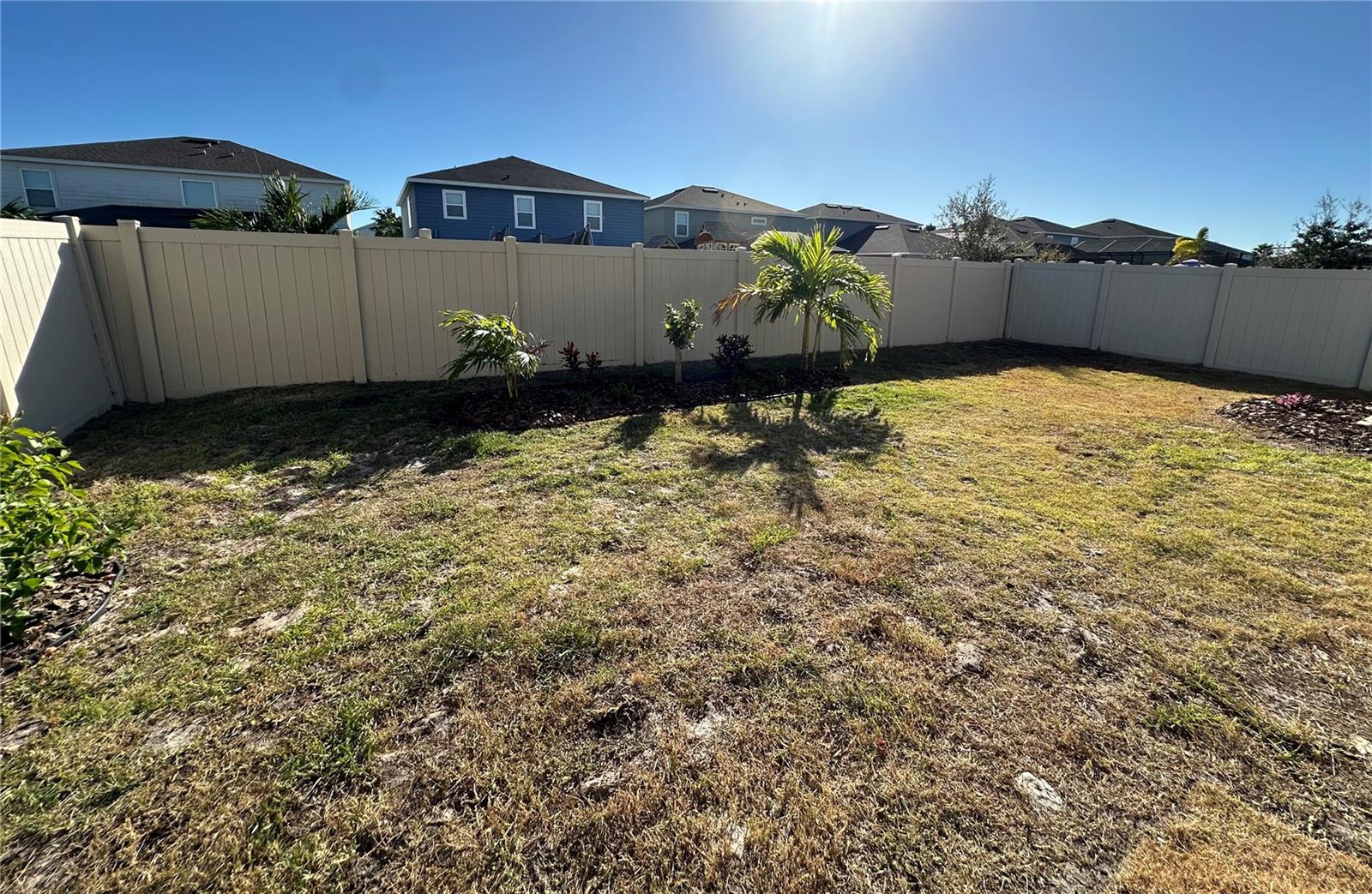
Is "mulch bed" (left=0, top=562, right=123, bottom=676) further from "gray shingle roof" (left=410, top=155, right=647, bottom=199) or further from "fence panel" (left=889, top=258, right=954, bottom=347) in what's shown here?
"gray shingle roof" (left=410, top=155, right=647, bottom=199)

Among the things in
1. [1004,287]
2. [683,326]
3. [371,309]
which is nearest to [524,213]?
[371,309]

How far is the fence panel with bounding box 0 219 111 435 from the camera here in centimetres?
399

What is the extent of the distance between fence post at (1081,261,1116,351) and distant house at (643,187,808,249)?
15.1 m

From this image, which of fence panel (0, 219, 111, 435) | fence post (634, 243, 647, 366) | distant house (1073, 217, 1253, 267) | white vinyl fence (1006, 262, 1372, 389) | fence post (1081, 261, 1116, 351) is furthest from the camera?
distant house (1073, 217, 1253, 267)

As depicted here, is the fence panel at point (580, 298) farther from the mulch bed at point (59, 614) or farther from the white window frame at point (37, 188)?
the white window frame at point (37, 188)

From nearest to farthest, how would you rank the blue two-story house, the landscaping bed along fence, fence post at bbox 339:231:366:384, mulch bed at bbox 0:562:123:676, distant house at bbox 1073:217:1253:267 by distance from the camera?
mulch bed at bbox 0:562:123:676
the landscaping bed along fence
fence post at bbox 339:231:366:384
the blue two-story house
distant house at bbox 1073:217:1253:267

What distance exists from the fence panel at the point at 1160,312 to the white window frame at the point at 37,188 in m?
26.2

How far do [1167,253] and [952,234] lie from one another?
1884 centimetres

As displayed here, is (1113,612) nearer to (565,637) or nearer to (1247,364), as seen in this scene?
(565,637)

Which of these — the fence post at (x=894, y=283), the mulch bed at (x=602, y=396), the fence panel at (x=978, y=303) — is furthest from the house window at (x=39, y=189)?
the fence panel at (x=978, y=303)

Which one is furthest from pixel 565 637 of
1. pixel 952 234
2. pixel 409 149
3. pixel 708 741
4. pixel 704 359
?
pixel 409 149

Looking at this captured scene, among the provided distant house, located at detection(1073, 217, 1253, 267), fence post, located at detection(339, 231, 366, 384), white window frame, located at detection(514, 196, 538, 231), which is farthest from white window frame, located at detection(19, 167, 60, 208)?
distant house, located at detection(1073, 217, 1253, 267)

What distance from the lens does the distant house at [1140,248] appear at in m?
27.2

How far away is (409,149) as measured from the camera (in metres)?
17.8
